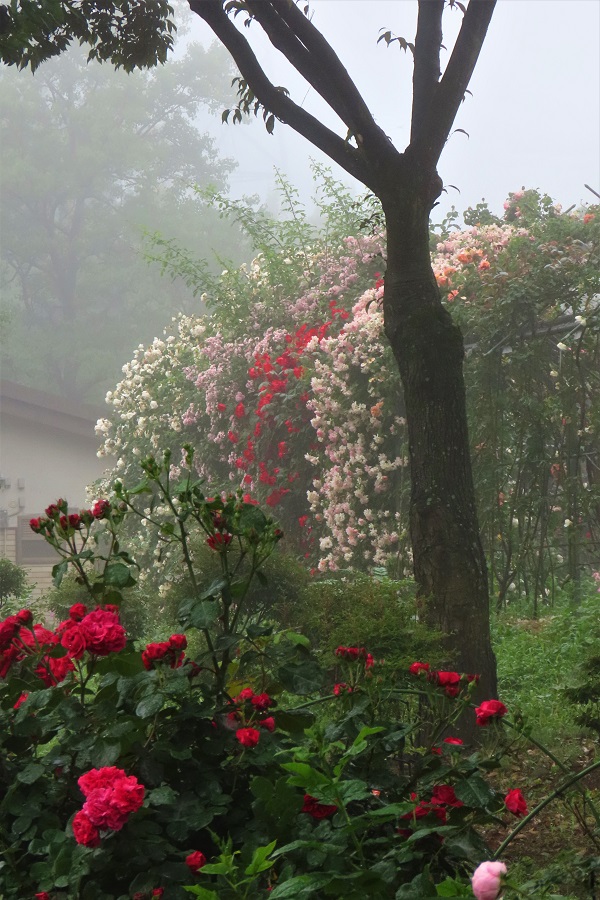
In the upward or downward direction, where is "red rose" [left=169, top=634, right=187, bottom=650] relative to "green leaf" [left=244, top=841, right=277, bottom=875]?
upward

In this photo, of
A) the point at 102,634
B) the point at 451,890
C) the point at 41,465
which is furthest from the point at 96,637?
the point at 41,465

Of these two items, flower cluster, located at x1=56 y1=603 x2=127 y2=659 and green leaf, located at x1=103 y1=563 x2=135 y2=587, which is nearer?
flower cluster, located at x1=56 y1=603 x2=127 y2=659

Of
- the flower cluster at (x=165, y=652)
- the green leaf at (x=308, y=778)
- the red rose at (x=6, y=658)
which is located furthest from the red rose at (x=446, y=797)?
the red rose at (x=6, y=658)

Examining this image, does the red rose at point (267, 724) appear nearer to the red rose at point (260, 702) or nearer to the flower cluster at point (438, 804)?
the red rose at point (260, 702)

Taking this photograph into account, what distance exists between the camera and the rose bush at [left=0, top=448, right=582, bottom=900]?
1664mm

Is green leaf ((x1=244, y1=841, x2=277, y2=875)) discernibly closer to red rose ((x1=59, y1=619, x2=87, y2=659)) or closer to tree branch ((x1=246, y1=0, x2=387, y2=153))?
red rose ((x1=59, y1=619, x2=87, y2=659))

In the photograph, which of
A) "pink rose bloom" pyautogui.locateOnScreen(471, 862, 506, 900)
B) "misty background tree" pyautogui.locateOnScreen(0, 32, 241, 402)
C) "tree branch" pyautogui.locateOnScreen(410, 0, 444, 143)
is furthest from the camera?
"misty background tree" pyautogui.locateOnScreen(0, 32, 241, 402)

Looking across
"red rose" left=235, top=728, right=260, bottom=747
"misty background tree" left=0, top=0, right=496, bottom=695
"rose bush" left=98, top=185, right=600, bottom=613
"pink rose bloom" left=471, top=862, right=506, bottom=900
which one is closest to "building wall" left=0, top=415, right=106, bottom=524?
"rose bush" left=98, top=185, right=600, bottom=613

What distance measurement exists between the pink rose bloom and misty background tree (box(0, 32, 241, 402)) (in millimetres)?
22721

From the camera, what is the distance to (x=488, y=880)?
55.1 inches

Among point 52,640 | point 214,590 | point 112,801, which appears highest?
point 214,590

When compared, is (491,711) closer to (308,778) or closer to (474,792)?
(474,792)

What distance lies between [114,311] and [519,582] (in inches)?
798

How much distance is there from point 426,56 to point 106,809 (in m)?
3.37
